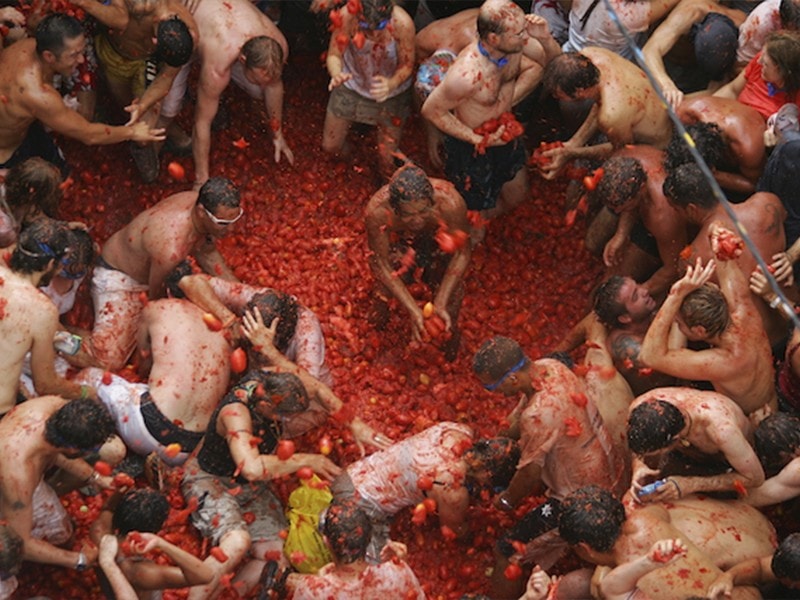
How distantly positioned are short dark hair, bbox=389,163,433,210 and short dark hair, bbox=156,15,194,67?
1.55 meters

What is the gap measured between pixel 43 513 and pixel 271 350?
145 cm

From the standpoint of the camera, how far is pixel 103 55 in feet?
27.7

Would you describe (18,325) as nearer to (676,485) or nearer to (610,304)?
(610,304)

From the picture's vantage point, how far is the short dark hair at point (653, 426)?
6512mm

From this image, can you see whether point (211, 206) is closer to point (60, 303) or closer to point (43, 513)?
point (60, 303)

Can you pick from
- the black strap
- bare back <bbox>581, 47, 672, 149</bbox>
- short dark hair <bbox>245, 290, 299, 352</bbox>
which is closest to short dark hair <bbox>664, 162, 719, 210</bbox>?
bare back <bbox>581, 47, 672, 149</bbox>

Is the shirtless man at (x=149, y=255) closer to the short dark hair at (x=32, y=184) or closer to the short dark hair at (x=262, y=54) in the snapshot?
the short dark hair at (x=32, y=184)

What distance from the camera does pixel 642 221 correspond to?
26.3 feet

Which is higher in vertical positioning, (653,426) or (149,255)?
(653,426)

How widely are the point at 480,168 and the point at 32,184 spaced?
2.57m

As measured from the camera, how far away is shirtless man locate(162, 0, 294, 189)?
820 centimetres

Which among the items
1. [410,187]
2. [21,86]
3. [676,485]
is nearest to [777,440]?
[676,485]

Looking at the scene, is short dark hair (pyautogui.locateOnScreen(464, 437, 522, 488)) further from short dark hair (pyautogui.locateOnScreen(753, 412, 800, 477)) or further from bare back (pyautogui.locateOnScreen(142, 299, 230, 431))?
bare back (pyautogui.locateOnScreen(142, 299, 230, 431))

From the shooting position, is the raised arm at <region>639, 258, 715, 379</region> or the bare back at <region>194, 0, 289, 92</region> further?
the bare back at <region>194, 0, 289, 92</region>
